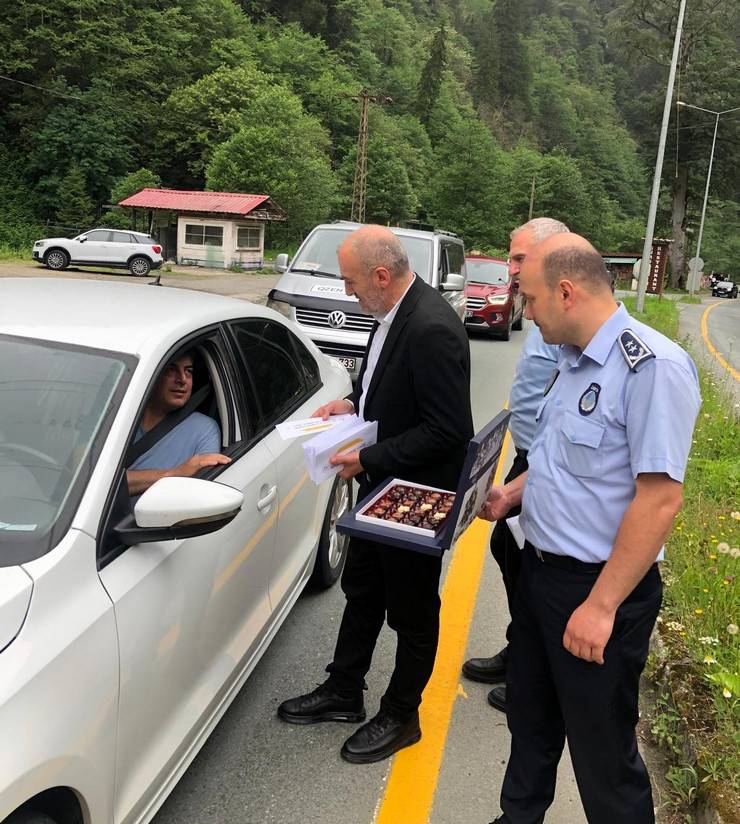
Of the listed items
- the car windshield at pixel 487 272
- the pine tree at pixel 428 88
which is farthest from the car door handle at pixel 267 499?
the pine tree at pixel 428 88

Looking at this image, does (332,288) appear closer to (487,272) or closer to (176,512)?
(176,512)

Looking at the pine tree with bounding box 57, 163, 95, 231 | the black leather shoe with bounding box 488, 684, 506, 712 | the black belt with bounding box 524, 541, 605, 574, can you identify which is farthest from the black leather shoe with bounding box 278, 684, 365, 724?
the pine tree with bounding box 57, 163, 95, 231

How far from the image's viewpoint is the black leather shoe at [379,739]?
2795 millimetres

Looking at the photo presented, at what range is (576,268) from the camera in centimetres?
182

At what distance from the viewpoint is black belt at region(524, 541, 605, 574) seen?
191cm

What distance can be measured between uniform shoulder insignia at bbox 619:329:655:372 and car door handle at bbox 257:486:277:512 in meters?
Answer: 1.48

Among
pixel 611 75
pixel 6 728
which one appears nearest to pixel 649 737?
pixel 6 728

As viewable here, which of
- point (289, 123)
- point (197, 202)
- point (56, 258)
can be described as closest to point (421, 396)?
point (56, 258)

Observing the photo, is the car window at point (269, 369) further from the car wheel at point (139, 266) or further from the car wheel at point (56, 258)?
the car wheel at point (56, 258)

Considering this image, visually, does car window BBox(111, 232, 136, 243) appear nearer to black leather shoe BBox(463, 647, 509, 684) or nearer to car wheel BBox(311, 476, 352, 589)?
car wheel BBox(311, 476, 352, 589)

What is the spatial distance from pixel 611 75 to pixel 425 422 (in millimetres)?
152367

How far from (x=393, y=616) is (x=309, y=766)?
0.62 metres

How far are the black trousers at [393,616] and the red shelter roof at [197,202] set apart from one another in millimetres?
33156

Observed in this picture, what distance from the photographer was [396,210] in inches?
2164
